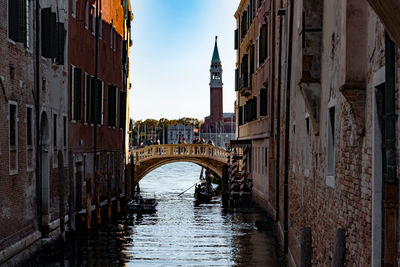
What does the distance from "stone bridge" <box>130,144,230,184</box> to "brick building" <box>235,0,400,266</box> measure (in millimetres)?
22131

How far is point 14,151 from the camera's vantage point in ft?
40.6

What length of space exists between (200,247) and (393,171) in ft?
41.0

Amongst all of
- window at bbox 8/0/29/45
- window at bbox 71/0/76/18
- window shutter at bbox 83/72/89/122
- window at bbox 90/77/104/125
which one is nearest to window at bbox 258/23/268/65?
window at bbox 90/77/104/125

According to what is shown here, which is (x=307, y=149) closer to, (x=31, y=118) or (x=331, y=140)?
(x=331, y=140)

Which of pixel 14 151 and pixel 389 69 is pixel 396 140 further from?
pixel 14 151

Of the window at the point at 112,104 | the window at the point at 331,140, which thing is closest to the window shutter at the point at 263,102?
the window at the point at 112,104

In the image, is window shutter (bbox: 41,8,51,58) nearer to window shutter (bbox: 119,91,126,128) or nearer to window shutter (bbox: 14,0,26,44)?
window shutter (bbox: 14,0,26,44)

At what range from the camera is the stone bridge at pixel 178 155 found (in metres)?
35.9

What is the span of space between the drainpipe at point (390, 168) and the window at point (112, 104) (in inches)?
751

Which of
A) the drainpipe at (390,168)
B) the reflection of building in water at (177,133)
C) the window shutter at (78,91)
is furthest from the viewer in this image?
the reflection of building in water at (177,133)

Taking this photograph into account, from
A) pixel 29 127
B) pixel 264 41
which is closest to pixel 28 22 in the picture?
pixel 29 127

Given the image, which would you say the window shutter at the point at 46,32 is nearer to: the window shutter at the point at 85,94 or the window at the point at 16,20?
the window at the point at 16,20

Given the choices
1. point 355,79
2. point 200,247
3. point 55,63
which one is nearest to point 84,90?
point 55,63

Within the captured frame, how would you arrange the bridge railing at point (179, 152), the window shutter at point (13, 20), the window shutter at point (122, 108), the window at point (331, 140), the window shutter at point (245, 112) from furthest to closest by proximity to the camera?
the bridge railing at point (179, 152) → the window shutter at point (245, 112) → the window shutter at point (122, 108) → the window shutter at point (13, 20) → the window at point (331, 140)
